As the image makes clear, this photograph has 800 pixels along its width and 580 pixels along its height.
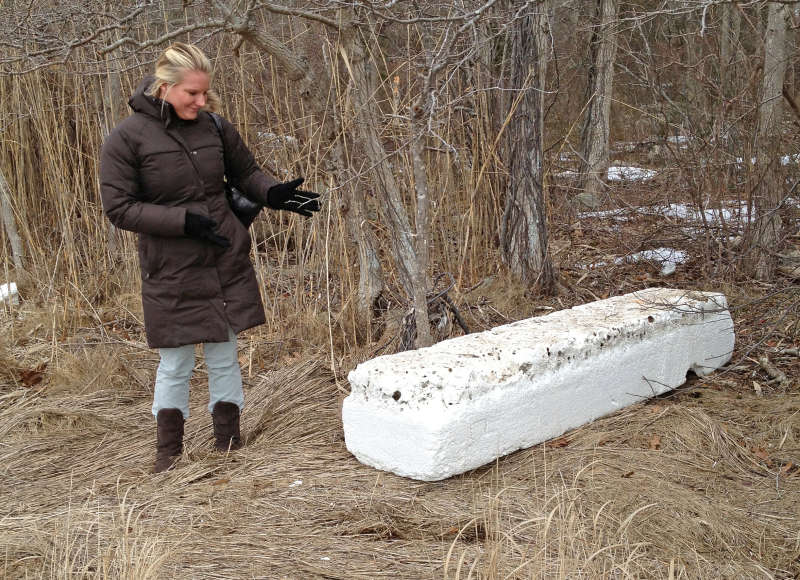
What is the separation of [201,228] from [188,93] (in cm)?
48

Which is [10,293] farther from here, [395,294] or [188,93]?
[188,93]

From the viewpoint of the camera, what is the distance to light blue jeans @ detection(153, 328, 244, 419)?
3.02m

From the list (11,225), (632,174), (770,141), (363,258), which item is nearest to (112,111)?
(11,225)

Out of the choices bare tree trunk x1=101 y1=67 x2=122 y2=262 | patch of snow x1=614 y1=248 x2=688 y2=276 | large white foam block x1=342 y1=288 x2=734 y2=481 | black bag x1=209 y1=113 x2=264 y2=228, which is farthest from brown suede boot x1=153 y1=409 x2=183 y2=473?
patch of snow x1=614 y1=248 x2=688 y2=276

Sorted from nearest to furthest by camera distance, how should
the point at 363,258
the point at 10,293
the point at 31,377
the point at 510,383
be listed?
the point at 510,383 → the point at 31,377 → the point at 363,258 → the point at 10,293

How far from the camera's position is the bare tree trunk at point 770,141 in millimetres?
4453

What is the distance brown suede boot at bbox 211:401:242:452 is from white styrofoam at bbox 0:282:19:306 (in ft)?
8.00

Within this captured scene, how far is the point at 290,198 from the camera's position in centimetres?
312

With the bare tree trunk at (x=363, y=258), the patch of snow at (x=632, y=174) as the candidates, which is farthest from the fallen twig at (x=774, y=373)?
the patch of snow at (x=632, y=174)

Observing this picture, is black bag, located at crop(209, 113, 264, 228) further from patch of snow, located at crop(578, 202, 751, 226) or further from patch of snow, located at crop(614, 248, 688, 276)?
patch of snow, located at crop(614, 248, 688, 276)

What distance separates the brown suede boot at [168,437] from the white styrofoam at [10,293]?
2394mm

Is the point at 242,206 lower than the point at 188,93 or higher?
lower

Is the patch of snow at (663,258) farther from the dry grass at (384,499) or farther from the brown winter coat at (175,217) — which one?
the brown winter coat at (175,217)

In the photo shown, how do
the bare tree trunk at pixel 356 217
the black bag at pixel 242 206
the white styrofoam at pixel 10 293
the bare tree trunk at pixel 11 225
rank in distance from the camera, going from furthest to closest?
the bare tree trunk at pixel 11 225 → the white styrofoam at pixel 10 293 → the bare tree trunk at pixel 356 217 → the black bag at pixel 242 206
